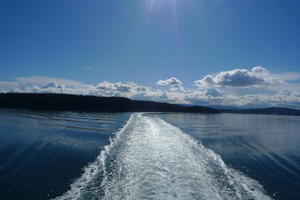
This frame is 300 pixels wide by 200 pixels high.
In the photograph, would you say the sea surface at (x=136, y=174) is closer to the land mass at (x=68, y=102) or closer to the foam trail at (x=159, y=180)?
the foam trail at (x=159, y=180)

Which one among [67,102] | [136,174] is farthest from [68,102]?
[136,174]

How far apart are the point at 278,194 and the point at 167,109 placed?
10610 cm

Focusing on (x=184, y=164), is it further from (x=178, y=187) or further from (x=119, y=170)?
(x=119, y=170)

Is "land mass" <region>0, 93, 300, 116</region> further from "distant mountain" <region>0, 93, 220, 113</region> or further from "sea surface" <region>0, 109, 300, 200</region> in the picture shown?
"sea surface" <region>0, 109, 300, 200</region>

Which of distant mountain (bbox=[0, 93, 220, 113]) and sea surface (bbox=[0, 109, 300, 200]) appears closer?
sea surface (bbox=[0, 109, 300, 200])

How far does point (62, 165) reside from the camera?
8.42 metres

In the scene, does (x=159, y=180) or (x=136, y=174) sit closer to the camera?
(x=159, y=180)

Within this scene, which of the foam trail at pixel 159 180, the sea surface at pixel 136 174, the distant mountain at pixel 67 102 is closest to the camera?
the foam trail at pixel 159 180

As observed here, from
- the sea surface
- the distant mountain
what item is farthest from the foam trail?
the distant mountain

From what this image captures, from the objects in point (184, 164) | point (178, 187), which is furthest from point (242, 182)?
point (178, 187)

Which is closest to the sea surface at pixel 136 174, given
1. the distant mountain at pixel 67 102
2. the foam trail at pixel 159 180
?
the foam trail at pixel 159 180

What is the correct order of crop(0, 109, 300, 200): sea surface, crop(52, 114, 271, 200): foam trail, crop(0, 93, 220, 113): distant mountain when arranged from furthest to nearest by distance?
crop(0, 93, 220, 113): distant mountain → crop(0, 109, 300, 200): sea surface → crop(52, 114, 271, 200): foam trail

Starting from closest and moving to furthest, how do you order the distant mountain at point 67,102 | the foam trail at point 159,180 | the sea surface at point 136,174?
the foam trail at point 159,180 → the sea surface at point 136,174 → the distant mountain at point 67,102

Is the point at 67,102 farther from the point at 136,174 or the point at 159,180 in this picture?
the point at 159,180
